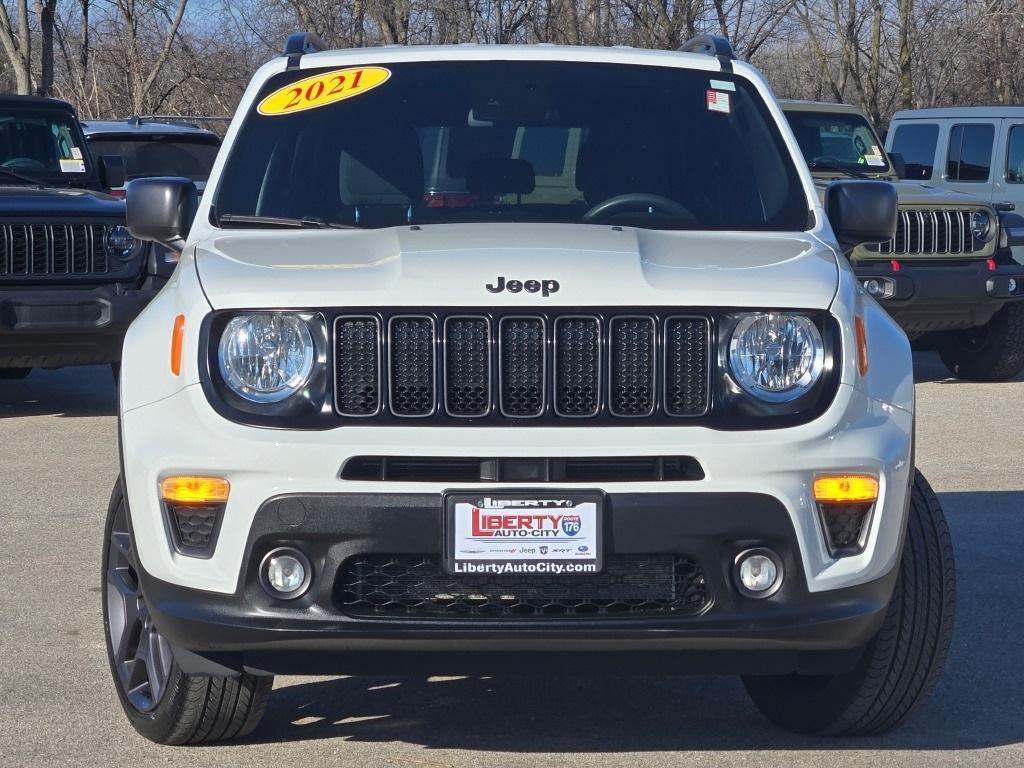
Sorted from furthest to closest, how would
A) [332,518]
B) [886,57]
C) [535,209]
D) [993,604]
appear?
[886,57]
[993,604]
[535,209]
[332,518]

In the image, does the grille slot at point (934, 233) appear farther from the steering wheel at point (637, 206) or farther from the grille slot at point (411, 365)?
the grille slot at point (411, 365)

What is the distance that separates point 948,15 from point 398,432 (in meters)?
31.4

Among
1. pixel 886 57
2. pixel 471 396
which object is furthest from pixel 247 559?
pixel 886 57

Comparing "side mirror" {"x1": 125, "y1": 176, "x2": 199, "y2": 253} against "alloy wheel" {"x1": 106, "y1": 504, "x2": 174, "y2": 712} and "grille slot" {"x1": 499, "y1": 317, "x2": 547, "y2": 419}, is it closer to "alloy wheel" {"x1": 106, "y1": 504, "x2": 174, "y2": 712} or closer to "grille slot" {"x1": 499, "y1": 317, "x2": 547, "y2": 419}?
"alloy wheel" {"x1": 106, "y1": 504, "x2": 174, "y2": 712}

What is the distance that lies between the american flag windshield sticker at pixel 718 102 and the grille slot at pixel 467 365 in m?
1.69

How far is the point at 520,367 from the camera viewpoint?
146 inches

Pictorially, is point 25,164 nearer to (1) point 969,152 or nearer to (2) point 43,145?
(2) point 43,145

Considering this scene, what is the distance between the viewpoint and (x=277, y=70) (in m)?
5.18

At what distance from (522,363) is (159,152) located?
42.0 ft

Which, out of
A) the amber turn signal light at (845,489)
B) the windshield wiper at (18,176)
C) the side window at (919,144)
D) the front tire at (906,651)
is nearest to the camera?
the amber turn signal light at (845,489)

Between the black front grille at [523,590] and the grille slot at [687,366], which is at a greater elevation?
the grille slot at [687,366]

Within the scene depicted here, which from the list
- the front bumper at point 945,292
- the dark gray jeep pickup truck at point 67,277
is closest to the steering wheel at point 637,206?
the dark gray jeep pickup truck at point 67,277

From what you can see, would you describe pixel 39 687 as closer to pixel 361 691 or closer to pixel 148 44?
pixel 361 691

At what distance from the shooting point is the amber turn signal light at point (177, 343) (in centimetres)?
375
